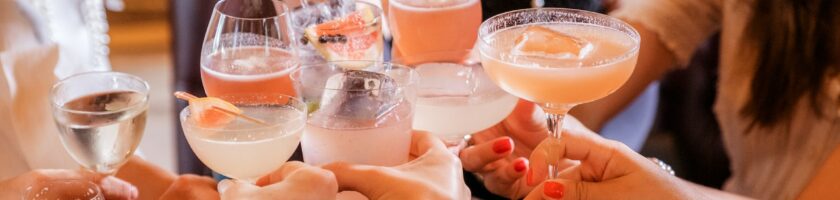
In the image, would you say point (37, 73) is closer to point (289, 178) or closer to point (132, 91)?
point (132, 91)

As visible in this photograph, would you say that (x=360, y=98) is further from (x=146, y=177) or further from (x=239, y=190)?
(x=146, y=177)

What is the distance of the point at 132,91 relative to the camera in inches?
48.1

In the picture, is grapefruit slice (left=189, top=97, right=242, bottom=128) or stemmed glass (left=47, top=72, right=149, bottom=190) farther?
stemmed glass (left=47, top=72, right=149, bottom=190)

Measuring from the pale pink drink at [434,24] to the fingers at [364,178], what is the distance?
354mm

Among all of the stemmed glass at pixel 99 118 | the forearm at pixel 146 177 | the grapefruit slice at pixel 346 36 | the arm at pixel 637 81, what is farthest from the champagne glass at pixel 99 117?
the arm at pixel 637 81

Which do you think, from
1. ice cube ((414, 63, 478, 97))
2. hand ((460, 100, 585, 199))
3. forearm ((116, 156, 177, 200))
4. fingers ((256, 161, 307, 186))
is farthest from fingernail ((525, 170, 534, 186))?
forearm ((116, 156, 177, 200))

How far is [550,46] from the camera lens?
1074mm

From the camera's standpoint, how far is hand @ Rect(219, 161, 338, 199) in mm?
918

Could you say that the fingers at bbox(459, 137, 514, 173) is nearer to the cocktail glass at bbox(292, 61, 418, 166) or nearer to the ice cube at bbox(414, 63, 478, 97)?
the ice cube at bbox(414, 63, 478, 97)

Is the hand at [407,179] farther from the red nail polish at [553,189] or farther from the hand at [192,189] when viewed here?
the hand at [192,189]

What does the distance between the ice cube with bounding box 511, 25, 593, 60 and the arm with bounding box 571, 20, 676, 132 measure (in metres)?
0.90

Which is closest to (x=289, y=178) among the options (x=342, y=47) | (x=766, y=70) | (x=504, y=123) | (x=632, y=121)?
(x=342, y=47)

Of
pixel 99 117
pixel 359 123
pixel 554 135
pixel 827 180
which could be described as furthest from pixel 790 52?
pixel 99 117

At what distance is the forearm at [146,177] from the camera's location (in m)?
1.31
